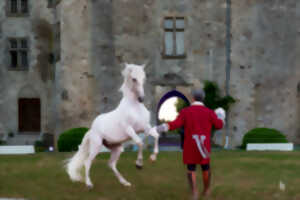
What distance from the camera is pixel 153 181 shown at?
797 centimetres

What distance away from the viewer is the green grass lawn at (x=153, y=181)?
6706 mm

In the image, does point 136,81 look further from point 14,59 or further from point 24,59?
point 14,59

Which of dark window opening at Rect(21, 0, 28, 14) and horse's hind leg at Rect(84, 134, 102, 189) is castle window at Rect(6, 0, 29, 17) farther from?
horse's hind leg at Rect(84, 134, 102, 189)

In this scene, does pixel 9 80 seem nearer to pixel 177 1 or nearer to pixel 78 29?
pixel 78 29

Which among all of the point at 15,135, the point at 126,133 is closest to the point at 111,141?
the point at 126,133

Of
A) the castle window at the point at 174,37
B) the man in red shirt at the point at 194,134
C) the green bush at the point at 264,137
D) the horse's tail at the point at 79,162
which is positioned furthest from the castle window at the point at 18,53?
the man in red shirt at the point at 194,134

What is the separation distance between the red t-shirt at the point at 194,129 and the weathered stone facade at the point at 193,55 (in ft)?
44.6

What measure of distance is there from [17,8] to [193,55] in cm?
1182

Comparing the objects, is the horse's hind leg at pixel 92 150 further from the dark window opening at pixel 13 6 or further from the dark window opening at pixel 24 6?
the dark window opening at pixel 13 6

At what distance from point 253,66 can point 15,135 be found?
14.3m

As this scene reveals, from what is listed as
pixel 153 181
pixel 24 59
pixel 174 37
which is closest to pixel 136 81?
pixel 153 181

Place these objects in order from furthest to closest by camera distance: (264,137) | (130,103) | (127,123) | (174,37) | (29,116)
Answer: (29,116), (174,37), (264,137), (130,103), (127,123)

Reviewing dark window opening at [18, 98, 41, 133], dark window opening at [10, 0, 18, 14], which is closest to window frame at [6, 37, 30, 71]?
dark window opening at [10, 0, 18, 14]

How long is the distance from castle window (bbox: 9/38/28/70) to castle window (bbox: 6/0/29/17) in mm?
1528
